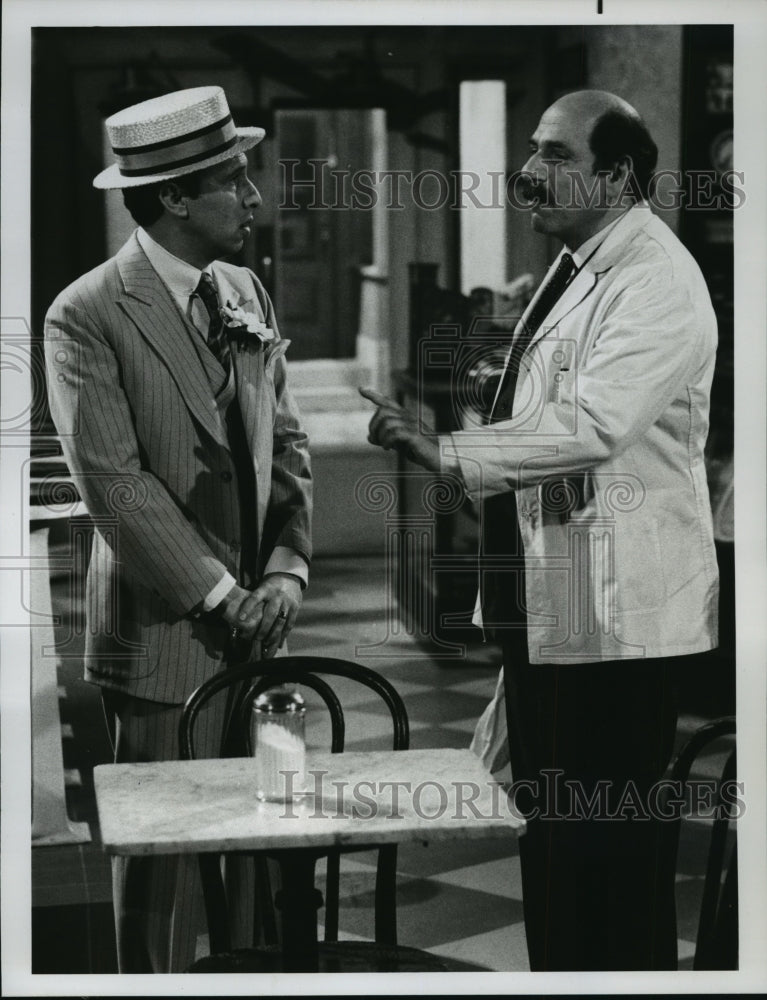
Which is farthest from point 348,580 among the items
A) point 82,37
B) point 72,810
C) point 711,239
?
point 82,37

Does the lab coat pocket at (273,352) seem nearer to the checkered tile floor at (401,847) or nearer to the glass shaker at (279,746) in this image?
the checkered tile floor at (401,847)

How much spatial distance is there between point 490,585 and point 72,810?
44.5 inches

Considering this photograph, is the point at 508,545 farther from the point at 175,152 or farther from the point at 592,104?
the point at 175,152

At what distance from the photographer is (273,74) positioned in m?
3.21

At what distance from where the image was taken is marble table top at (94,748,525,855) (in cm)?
250

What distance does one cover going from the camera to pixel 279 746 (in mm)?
2641

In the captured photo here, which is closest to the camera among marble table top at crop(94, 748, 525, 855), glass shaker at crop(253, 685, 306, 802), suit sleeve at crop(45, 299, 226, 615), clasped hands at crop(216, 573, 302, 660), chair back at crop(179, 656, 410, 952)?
marble table top at crop(94, 748, 525, 855)

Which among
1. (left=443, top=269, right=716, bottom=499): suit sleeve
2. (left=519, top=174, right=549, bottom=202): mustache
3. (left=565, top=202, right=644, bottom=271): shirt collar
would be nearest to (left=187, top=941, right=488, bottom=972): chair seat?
(left=443, top=269, right=716, bottom=499): suit sleeve

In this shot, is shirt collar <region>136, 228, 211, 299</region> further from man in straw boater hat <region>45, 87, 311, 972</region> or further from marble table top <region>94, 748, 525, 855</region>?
marble table top <region>94, 748, 525, 855</region>

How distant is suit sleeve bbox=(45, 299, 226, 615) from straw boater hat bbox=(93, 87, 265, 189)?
0.34 m

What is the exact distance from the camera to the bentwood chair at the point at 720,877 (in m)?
3.23

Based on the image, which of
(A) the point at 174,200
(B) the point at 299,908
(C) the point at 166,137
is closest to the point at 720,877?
(B) the point at 299,908

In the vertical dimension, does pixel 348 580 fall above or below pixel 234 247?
below

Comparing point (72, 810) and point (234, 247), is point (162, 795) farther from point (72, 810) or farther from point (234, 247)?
point (234, 247)
